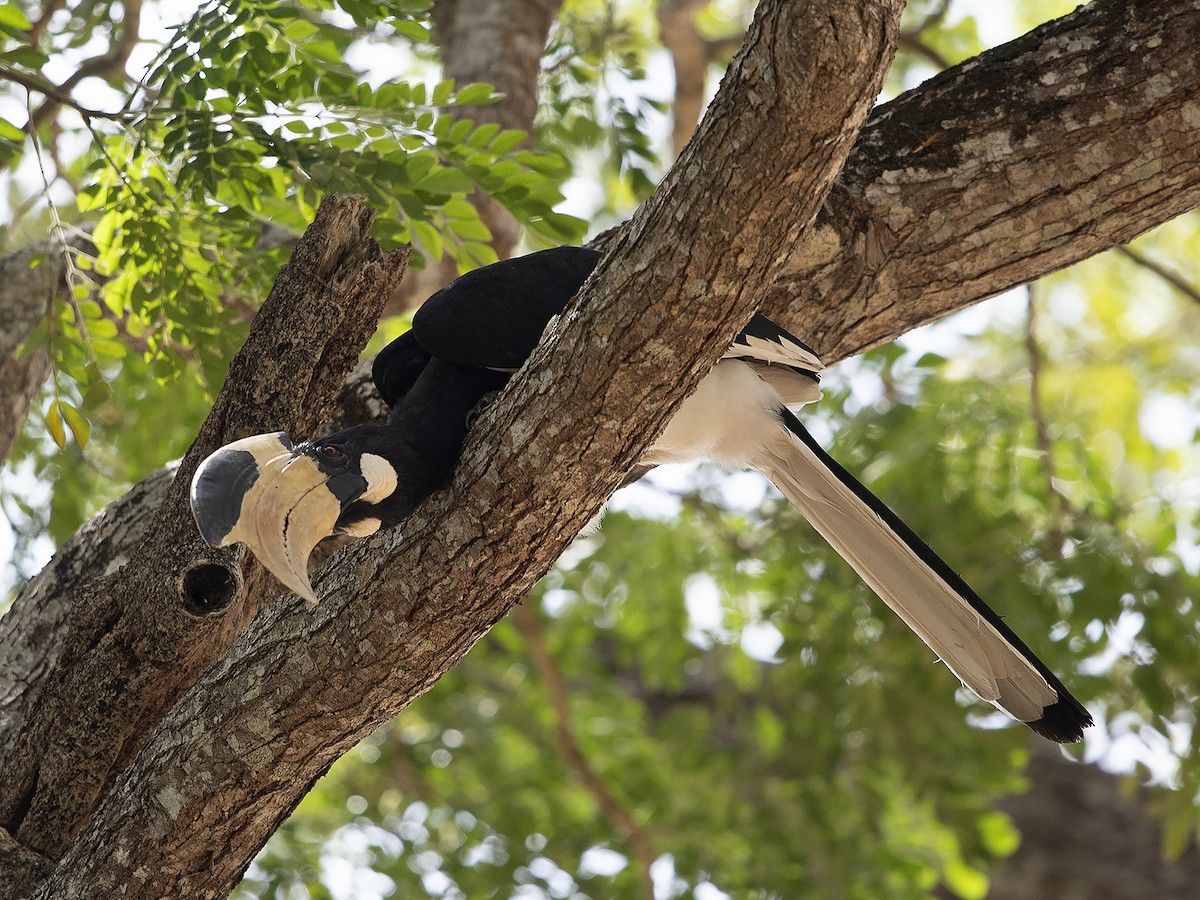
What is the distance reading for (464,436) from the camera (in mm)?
2178

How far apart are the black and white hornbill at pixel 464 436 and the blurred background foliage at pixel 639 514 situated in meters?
0.36

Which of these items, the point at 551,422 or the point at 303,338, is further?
the point at 303,338

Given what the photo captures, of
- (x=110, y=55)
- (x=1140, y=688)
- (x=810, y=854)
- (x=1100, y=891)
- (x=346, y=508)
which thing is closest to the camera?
(x=346, y=508)

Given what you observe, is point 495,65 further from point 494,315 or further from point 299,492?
point 299,492

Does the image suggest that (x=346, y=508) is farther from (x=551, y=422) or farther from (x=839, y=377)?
(x=839, y=377)

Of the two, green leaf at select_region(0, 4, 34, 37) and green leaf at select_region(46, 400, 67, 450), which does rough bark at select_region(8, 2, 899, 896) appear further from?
green leaf at select_region(0, 4, 34, 37)

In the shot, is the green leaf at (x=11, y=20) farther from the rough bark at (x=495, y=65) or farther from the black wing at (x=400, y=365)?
the rough bark at (x=495, y=65)

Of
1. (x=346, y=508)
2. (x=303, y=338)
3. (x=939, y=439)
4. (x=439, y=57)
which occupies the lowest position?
(x=346, y=508)

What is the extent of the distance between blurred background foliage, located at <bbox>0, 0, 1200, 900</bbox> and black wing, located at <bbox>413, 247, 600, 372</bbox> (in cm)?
30

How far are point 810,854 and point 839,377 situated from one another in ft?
5.99

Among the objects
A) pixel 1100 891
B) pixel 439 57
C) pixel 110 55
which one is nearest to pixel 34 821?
pixel 110 55

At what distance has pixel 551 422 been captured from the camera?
1.85 meters

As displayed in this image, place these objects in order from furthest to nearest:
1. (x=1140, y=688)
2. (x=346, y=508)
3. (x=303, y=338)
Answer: (x=1140, y=688) → (x=303, y=338) → (x=346, y=508)

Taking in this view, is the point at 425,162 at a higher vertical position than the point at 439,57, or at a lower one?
lower
